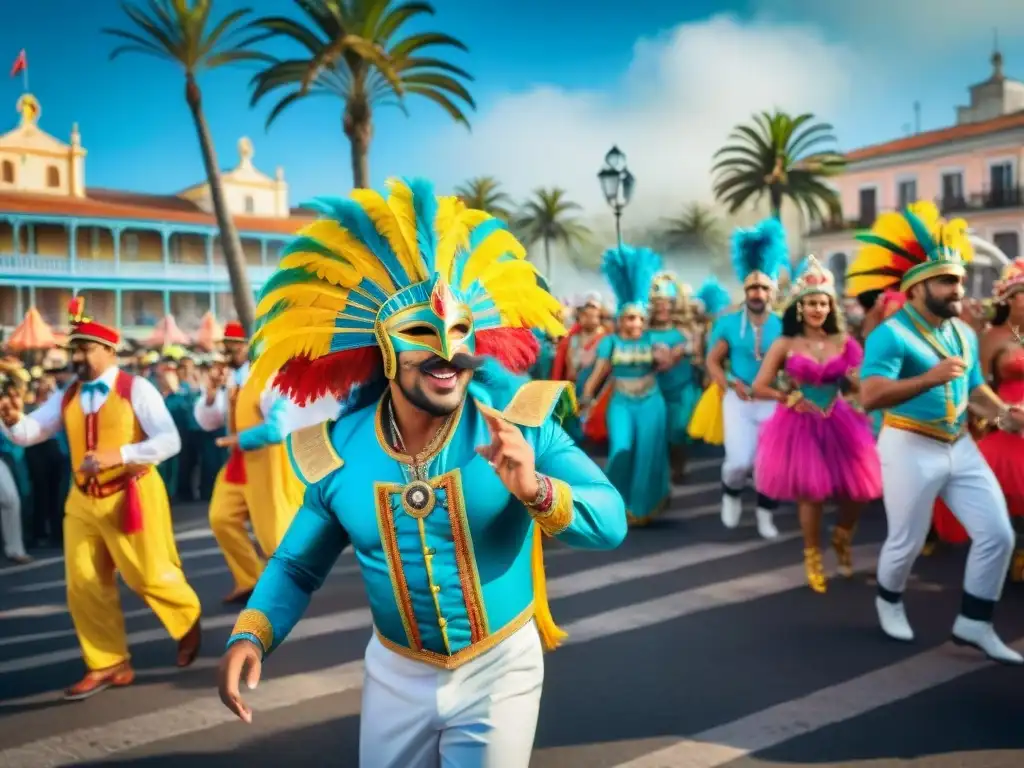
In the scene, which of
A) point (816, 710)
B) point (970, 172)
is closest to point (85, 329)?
point (816, 710)

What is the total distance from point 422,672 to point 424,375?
784 millimetres

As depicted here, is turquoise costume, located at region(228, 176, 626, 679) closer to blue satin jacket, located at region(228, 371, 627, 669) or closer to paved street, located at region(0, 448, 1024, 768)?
blue satin jacket, located at region(228, 371, 627, 669)

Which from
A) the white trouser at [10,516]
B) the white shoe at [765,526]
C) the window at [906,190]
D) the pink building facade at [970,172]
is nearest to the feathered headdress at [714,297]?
the white shoe at [765,526]

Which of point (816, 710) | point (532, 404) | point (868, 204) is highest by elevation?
point (868, 204)

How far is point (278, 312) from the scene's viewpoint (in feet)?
9.22

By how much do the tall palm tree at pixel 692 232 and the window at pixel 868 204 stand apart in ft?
75.9

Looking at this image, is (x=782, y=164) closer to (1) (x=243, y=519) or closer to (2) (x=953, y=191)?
(2) (x=953, y=191)

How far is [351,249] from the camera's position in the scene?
9.04 ft

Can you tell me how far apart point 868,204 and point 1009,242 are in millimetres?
8932

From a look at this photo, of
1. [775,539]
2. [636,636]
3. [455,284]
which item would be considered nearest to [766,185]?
[775,539]

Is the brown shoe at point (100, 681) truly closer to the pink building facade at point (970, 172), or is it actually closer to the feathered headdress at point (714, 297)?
the feathered headdress at point (714, 297)

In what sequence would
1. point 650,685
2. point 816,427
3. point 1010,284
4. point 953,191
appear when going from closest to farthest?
point 650,685 < point 1010,284 < point 816,427 < point 953,191

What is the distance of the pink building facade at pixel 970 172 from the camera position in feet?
124

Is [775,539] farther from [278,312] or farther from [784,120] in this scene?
[784,120]
